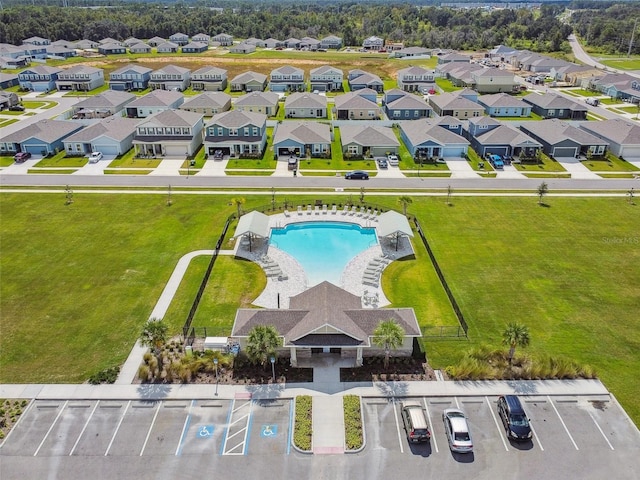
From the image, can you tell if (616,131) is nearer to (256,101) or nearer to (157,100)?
(256,101)

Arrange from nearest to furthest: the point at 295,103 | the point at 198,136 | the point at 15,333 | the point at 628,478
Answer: the point at 628,478 → the point at 15,333 → the point at 198,136 → the point at 295,103

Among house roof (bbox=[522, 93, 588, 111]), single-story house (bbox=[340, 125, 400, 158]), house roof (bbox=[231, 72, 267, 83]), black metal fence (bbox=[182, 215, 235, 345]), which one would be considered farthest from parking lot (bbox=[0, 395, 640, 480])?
house roof (bbox=[231, 72, 267, 83])

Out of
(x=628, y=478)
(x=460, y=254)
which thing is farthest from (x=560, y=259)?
(x=628, y=478)

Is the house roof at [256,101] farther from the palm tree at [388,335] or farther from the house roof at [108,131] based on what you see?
the palm tree at [388,335]

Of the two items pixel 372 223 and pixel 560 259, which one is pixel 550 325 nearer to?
pixel 560 259

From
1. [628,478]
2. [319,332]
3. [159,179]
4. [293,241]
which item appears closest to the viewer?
[628,478]

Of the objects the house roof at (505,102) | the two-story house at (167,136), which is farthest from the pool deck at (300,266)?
the house roof at (505,102)

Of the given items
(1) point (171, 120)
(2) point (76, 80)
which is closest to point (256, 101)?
(1) point (171, 120)

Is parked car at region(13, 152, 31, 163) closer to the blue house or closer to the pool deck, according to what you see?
the blue house
